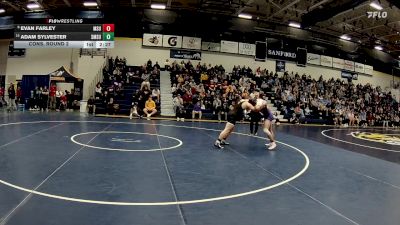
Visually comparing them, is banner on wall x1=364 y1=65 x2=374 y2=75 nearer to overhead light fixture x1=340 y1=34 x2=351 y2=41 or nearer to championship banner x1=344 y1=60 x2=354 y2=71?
championship banner x1=344 y1=60 x2=354 y2=71

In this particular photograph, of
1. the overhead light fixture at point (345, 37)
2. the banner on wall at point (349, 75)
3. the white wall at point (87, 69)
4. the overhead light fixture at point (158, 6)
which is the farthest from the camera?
the banner on wall at point (349, 75)

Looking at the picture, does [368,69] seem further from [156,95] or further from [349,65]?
[156,95]

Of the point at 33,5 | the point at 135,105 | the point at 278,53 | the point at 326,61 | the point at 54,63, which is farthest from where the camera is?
the point at 326,61

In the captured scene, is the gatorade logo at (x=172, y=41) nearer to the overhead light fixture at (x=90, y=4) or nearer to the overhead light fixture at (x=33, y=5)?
the overhead light fixture at (x=90, y=4)

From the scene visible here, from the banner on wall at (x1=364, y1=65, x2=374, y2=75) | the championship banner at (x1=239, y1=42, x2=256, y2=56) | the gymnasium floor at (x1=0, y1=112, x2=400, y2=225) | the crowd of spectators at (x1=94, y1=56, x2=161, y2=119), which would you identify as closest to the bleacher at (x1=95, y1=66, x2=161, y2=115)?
the crowd of spectators at (x1=94, y1=56, x2=161, y2=119)

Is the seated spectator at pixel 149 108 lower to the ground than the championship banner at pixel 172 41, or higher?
lower

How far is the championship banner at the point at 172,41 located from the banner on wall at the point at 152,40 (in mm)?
381

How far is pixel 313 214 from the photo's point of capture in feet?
12.2

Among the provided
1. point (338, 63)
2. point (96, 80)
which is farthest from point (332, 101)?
point (96, 80)

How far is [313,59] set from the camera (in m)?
26.9

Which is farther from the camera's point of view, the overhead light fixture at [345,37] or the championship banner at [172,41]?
the overhead light fixture at [345,37]

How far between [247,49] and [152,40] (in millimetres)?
7463

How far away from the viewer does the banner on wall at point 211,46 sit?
23478 millimetres
